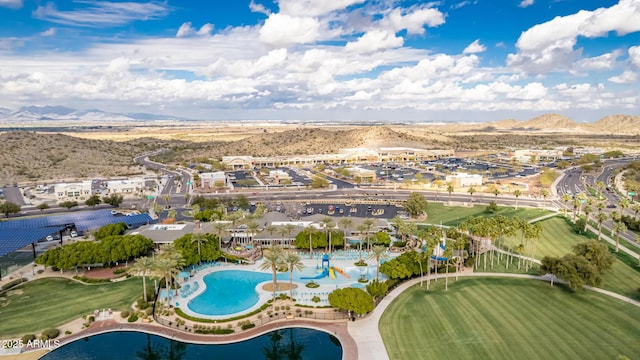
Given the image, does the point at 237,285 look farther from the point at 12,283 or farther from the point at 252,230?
the point at 12,283

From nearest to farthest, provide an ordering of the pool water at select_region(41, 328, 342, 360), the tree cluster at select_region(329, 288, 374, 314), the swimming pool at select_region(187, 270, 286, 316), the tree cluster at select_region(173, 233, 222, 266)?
1. the pool water at select_region(41, 328, 342, 360)
2. the tree cluster at select_region(329, 288, 374, 314)
3. the swimming pool at select_region(187, 270, 286, 316)
4. the tree cluster at select_region(173, 233, 222, 266)

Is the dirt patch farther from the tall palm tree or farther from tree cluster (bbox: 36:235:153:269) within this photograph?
tree cluster (bbox: 36:235:153:269)

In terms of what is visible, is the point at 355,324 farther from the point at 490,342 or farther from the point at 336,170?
the point at 336,170

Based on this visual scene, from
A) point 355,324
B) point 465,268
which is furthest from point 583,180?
point 355,324

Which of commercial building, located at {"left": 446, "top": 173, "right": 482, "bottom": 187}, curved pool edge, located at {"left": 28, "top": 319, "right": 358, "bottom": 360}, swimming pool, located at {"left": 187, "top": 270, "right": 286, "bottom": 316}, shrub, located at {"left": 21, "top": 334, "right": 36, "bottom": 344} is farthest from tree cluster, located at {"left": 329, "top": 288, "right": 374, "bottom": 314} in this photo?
commercial building, located at {"left": 446, "top": 173, "right": 482, "bottom": 187}

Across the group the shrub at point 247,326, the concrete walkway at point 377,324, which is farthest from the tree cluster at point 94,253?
the concrete walkway at point 377,324

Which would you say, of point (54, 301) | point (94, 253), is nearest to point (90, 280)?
point (94, 253)
